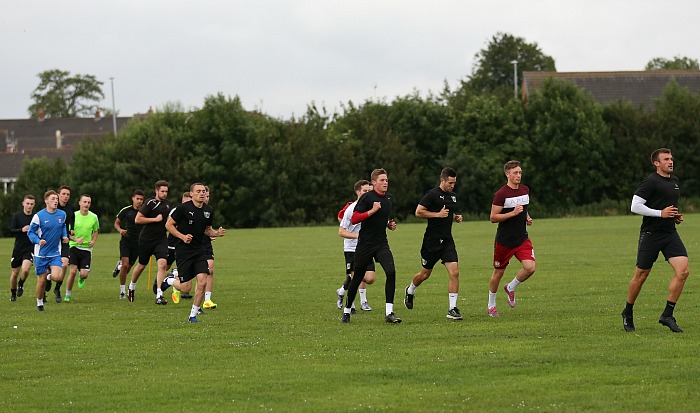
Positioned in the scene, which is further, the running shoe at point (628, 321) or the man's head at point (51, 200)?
the man's head at point (51, 200)

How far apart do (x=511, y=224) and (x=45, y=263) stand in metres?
8.30

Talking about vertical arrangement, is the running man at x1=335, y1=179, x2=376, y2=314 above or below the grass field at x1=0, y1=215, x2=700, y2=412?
above

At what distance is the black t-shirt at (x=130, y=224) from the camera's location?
2150 cm

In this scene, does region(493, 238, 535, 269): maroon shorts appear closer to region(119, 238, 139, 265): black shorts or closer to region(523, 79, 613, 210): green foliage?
region(119, 238, 139, 265): black shorts

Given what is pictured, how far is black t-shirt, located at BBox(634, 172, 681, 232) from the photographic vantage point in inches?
515

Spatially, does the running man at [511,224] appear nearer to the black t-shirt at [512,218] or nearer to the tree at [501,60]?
the black t-shirt at [512,218]

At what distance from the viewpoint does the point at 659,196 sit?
13.1 metres

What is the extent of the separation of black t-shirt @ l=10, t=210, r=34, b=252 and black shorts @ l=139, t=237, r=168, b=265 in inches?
96.4

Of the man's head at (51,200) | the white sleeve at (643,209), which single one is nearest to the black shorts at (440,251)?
the white sleeve at (643,209)

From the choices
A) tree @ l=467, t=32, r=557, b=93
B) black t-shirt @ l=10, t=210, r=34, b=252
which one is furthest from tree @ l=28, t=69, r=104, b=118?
black t-shirt @ l=10, t=210, r=34, b=252

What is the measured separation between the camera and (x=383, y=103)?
242 ft

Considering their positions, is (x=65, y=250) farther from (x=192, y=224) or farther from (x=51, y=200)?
(x=192, y=224)

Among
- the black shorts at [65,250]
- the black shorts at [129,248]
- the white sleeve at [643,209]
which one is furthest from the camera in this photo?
the black shorts at [129,248]

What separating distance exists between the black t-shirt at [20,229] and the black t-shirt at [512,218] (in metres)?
10.1
